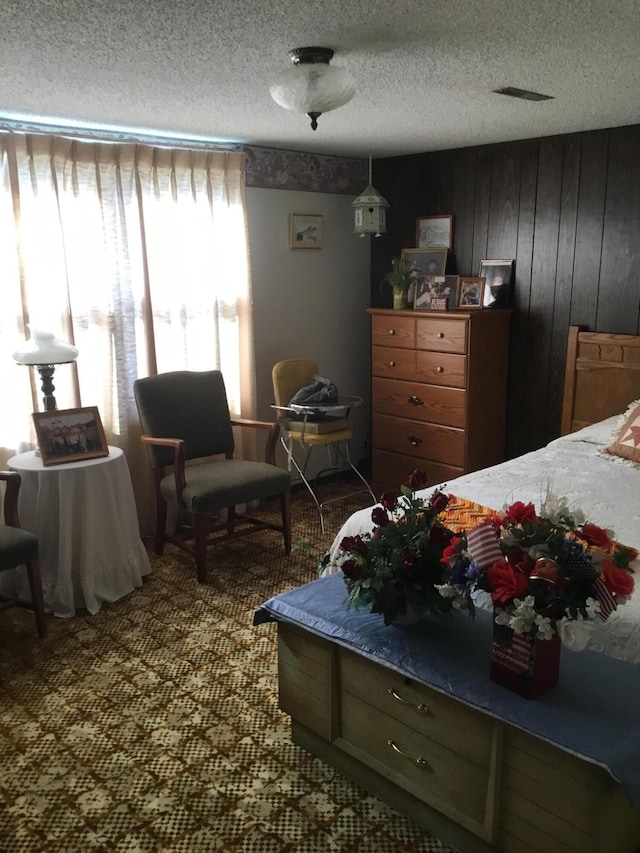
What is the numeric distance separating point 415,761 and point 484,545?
27.6 inches

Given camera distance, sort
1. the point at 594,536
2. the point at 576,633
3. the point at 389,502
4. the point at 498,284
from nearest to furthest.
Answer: the point at 576,633, the point at 594,536, the point at 389,502, the point at 498,284

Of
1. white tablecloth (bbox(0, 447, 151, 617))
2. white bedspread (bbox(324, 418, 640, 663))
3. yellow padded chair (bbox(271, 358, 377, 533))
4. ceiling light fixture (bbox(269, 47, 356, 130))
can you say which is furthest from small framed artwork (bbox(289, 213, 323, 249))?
ceiling light fixture (bbox(269, 47, 356, 130))

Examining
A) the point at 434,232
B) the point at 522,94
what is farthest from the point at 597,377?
the point at 522,94

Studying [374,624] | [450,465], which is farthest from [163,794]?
[450,465]

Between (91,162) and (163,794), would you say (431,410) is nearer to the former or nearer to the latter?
(91,162)

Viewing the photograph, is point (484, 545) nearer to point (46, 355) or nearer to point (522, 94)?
point (522, 94)

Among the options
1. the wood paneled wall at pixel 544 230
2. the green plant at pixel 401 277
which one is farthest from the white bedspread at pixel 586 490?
the green plant at pixel 401 277

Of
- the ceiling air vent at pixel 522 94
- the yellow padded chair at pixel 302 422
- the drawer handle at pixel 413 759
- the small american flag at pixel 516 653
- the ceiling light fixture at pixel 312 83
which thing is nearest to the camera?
the small american flag at pixel 516 653

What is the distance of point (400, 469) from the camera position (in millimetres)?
4852

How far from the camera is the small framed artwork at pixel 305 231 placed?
15.8 ft

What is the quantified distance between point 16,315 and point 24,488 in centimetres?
91

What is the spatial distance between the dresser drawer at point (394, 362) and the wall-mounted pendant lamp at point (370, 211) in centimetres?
79

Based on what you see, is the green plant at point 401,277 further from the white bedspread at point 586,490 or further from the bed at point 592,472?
the white bedspread at point 586,490

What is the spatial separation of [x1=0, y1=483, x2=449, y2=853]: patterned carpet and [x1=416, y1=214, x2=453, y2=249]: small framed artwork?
2616 millimetres
